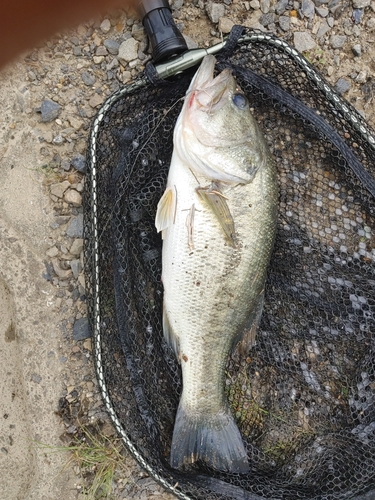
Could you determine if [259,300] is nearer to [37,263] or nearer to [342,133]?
[342,133]

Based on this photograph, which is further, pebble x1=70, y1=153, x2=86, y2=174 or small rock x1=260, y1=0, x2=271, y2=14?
small rock x1=260, y1=0, x2=271, y2=14

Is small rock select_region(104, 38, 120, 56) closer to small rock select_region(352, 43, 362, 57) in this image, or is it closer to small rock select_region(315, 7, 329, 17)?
small rock select_region(315, 7, 329, 17)

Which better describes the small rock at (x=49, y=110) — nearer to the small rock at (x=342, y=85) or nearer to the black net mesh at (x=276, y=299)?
the black net mesh at (x=276, y=299)

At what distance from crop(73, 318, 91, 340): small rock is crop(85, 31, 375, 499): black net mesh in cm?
20

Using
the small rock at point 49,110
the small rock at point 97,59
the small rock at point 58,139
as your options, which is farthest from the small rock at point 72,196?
the small rock at point 97,59

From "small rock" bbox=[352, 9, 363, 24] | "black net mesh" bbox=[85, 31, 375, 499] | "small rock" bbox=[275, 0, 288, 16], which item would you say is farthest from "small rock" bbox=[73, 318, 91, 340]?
"small rock" bbox=[352, 9, 363, 24]

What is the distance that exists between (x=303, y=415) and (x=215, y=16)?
94.7 inches

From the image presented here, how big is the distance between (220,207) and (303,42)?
4.37 feet

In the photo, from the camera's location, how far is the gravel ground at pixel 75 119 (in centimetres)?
301

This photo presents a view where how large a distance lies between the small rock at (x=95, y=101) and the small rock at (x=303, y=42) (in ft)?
4.03

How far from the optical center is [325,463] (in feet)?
9.70

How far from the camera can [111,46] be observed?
122 inches

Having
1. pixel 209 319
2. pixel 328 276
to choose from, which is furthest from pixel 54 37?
pixel 328 276

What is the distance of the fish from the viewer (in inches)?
102
